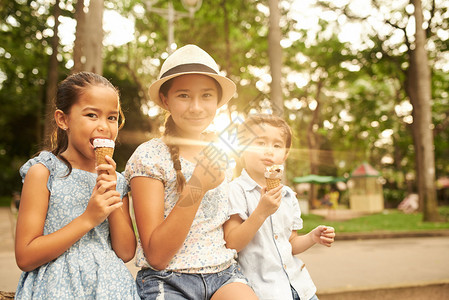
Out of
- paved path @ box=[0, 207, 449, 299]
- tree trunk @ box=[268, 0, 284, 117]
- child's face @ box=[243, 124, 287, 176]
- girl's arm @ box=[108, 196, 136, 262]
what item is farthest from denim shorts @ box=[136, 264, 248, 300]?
tree trunk @ box=[268, 0, 284, 117]

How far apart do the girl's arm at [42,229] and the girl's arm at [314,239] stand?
50.9 inches

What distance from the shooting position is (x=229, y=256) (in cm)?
215

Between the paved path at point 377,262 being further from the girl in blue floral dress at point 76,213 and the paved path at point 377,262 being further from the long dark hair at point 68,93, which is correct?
the long dark hair at point 68,93

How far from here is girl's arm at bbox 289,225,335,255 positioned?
242 cm

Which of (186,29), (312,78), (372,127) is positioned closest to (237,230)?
(186,29)

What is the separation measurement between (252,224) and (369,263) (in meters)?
5.92

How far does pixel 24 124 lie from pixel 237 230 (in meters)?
31.5

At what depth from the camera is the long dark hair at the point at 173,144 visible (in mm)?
2057

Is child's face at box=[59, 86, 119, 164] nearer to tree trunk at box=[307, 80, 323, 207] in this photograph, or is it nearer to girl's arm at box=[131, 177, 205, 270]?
girl's arm at box=[131, 177, 205, 270]

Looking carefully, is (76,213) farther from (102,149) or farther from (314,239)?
(314,239)

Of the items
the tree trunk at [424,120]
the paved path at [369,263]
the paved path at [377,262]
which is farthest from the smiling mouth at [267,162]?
the tree trunk at [424,120]

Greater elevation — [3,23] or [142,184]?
[3,23]

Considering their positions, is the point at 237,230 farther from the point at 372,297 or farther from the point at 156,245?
the point at 372,297

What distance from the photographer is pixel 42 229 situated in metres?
1.82
